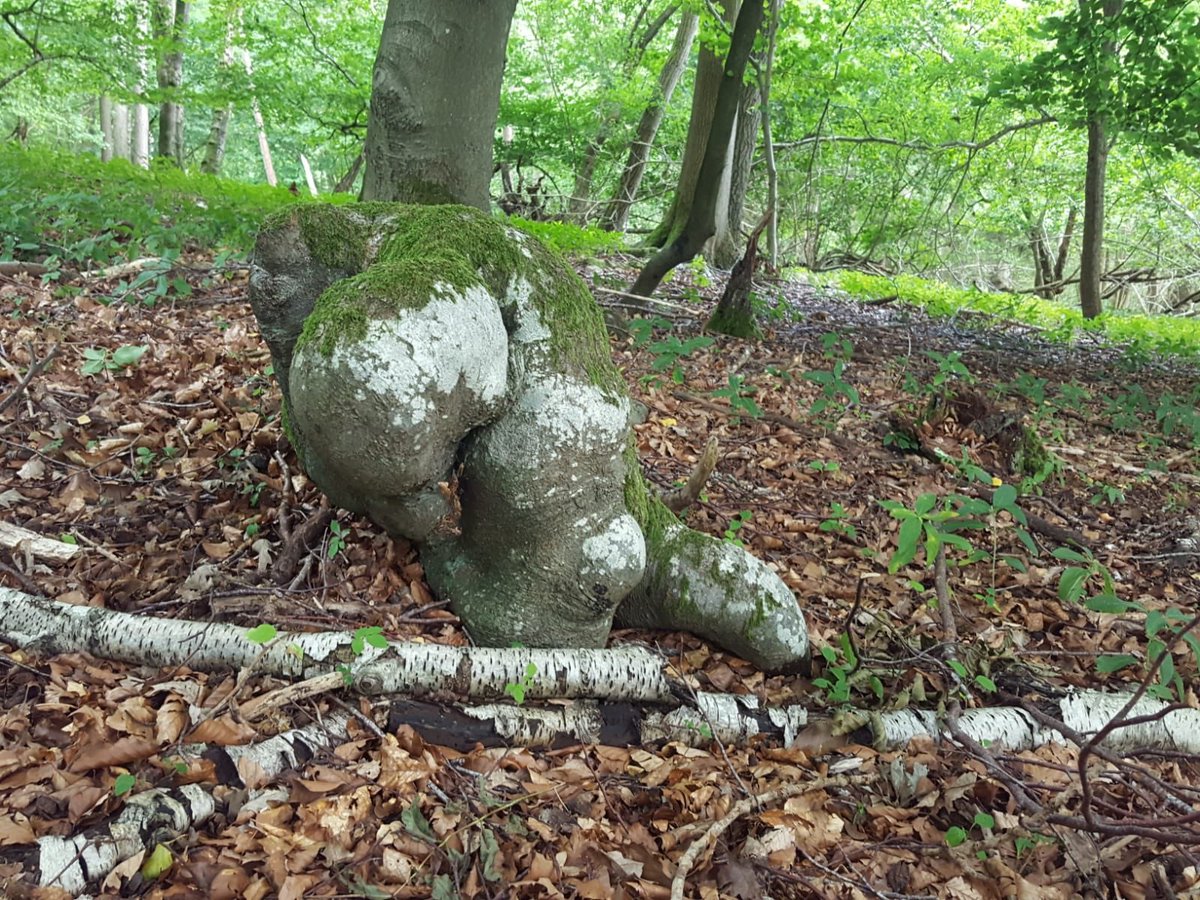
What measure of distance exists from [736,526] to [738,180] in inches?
293

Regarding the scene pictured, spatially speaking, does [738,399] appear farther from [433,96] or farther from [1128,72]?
[1128,72]

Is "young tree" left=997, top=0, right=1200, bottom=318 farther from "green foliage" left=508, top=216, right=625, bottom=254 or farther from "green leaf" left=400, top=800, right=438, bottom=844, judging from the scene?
"green leaf" left=400, top=800, right=438, bottom=844

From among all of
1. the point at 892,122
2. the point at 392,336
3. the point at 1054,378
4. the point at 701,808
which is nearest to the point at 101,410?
the point at 392,336

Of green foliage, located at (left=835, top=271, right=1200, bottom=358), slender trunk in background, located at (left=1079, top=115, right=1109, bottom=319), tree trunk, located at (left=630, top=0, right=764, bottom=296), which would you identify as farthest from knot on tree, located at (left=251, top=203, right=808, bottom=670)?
green foliage, located at (left=835, top=271, right=1200, bottom=358)

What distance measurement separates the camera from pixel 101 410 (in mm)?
3750

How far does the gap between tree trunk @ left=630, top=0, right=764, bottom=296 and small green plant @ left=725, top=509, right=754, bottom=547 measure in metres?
2.80

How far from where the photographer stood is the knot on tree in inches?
80.9

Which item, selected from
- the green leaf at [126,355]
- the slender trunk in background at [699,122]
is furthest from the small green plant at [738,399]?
the slender trunk in background at [699,122]

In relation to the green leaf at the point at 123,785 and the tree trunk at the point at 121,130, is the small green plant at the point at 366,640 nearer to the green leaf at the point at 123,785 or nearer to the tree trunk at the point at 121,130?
the green leaf at the point at 123,785

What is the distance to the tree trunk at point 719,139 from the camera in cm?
541

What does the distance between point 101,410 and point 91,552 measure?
3.99 feet

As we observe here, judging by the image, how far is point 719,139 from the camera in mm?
5641

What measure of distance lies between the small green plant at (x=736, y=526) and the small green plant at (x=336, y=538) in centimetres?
179

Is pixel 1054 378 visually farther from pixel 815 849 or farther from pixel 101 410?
pixel 101 410
